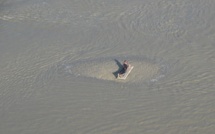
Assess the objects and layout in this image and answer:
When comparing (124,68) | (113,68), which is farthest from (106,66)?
(124,68)

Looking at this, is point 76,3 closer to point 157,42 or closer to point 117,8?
point 117,8

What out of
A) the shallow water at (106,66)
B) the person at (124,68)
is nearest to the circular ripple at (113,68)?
the shallow water at (106,66)

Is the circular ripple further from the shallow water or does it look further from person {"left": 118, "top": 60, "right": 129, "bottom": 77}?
person {"left": 118, "top": 60, "right": 129, "bottom": 77}

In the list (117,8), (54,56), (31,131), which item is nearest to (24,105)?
(31,131)

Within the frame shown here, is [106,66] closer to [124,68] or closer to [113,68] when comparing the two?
[113,68]

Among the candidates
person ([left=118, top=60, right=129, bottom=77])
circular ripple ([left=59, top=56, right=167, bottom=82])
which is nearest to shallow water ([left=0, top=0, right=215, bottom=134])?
circular ripple ([left=59, top=56, right=167, bottom=82])

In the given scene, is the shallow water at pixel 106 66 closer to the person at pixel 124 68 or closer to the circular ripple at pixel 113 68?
the circular ripple at pixel 113 68

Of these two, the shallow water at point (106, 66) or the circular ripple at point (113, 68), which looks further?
the circular ripple at point (113, 68)
